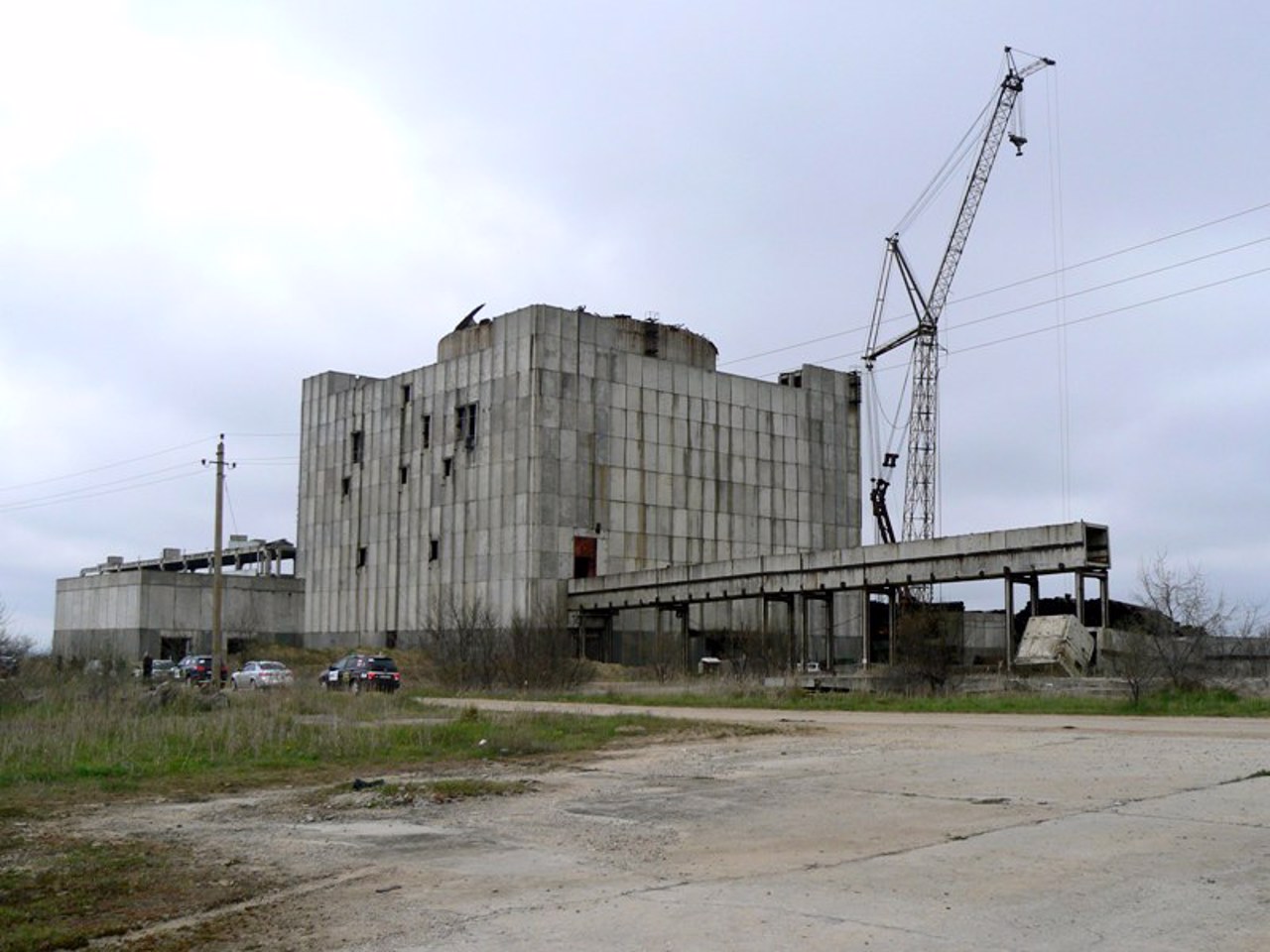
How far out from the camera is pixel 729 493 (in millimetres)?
82375

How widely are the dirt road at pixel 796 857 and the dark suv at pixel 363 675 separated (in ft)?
111

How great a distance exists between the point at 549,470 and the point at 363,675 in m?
24.4

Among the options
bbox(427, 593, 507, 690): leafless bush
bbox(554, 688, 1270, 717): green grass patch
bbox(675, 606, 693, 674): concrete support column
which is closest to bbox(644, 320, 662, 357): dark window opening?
bbox(675, 606, 693, 674): concrete support column

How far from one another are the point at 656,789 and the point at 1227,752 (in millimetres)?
9135

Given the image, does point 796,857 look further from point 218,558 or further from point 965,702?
point 218,558

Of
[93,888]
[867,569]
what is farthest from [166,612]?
[93,888]

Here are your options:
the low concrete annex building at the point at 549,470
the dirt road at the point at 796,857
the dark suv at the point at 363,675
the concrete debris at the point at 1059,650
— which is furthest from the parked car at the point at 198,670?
the dirt road at the point at 796,857

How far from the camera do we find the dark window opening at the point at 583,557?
75.3 meters

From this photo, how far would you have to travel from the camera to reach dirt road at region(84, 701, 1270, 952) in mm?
8555

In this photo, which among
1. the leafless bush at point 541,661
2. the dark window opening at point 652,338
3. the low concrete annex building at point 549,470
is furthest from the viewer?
the dark window opening at point 652,338

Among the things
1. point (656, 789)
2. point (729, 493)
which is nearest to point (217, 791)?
point (656, 789)

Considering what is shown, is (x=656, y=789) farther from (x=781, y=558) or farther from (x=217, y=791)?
(x=781, y=558)

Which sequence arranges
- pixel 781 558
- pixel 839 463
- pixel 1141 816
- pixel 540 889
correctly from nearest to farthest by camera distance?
pixel 540 889
pixel 1141 816
pixel 781 558
pixel 839 463

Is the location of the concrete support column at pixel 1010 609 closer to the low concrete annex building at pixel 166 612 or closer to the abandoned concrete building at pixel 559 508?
the abandoned concrete building at pixel 559 508
